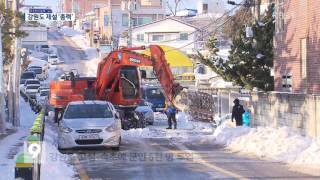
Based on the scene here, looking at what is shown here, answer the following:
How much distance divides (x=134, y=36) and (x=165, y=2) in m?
25.5

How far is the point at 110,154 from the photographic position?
19.1 metres

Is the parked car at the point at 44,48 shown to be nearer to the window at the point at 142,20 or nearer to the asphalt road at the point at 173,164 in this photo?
the window at the point at 142,20

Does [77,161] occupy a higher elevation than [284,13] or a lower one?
lower

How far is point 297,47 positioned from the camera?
26.0 m

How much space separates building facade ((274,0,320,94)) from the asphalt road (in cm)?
513

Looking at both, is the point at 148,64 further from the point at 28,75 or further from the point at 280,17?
the point at 28,75

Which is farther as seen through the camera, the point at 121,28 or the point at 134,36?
the point at 121,28

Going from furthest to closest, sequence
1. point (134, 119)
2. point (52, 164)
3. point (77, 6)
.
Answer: point (77, 6) < point (134, 119) < point (52, 164)

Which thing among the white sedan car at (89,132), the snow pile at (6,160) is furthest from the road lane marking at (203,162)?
the snow pile at (6,160)

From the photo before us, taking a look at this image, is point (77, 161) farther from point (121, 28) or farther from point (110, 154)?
point (121, 28)

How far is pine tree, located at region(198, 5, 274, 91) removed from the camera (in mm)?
32312

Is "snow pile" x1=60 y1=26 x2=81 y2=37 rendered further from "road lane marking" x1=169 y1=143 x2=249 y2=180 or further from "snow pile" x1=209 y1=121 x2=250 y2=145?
"road lane marking" x1=169 y1=143 x2=249 y2=180

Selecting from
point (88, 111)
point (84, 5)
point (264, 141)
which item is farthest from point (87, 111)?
point (84, 5)

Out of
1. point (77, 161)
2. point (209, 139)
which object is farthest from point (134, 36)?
point (77, 161)
